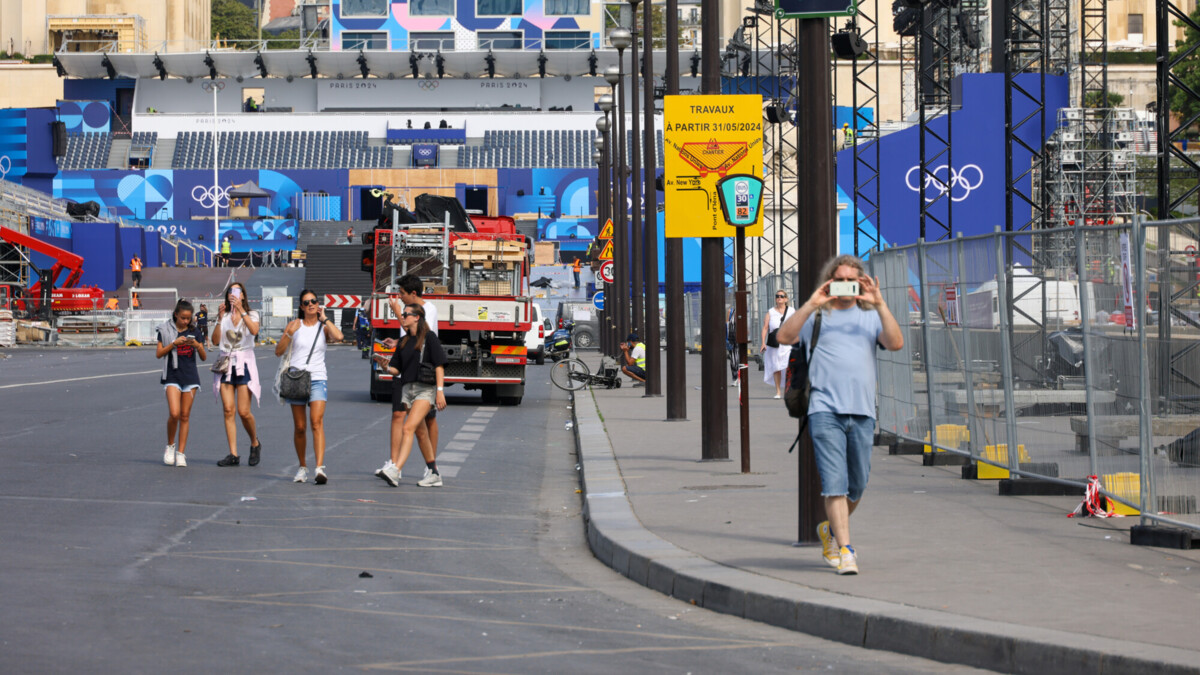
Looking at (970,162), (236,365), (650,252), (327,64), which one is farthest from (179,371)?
(327,64)

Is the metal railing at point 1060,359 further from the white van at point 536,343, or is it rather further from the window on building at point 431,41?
the window on building at point 431,41

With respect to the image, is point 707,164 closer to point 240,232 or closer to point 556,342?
point 556,342

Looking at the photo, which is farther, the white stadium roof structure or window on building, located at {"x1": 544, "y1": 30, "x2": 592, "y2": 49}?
window on building, located at {"x1": 544, "y1": 30, "x2": 592, "y2": 49}

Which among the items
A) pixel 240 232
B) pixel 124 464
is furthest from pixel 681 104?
pixel 240 232

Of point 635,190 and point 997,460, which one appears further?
point 635,190

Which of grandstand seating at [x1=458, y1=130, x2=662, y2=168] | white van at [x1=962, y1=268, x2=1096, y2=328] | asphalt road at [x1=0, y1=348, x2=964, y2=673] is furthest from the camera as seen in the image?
grandstand seating at [x1=458, y1=130, x2=662, y2=168]

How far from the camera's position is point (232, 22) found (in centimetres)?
17325

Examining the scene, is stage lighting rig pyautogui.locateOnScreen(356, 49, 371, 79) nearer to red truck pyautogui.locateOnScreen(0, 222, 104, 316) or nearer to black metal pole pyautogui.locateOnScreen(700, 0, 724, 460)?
red truck pyautogui.locateOnScreen(0, 222, 104, 316)

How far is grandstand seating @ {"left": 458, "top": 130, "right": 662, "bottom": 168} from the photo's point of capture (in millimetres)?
101500

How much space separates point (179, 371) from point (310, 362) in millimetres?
1979

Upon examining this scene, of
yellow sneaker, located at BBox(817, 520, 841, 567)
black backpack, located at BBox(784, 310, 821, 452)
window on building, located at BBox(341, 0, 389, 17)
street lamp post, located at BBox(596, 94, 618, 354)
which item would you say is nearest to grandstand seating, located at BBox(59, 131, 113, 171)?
window on building, located at BBox(341, 0, 389, 17)

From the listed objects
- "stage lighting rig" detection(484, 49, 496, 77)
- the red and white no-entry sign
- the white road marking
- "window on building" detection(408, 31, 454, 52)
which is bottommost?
the white road marking

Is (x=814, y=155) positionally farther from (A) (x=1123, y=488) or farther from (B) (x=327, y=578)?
(B) (x=327, y=578)

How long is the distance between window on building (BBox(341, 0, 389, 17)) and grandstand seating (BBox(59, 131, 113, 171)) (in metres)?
20.3
